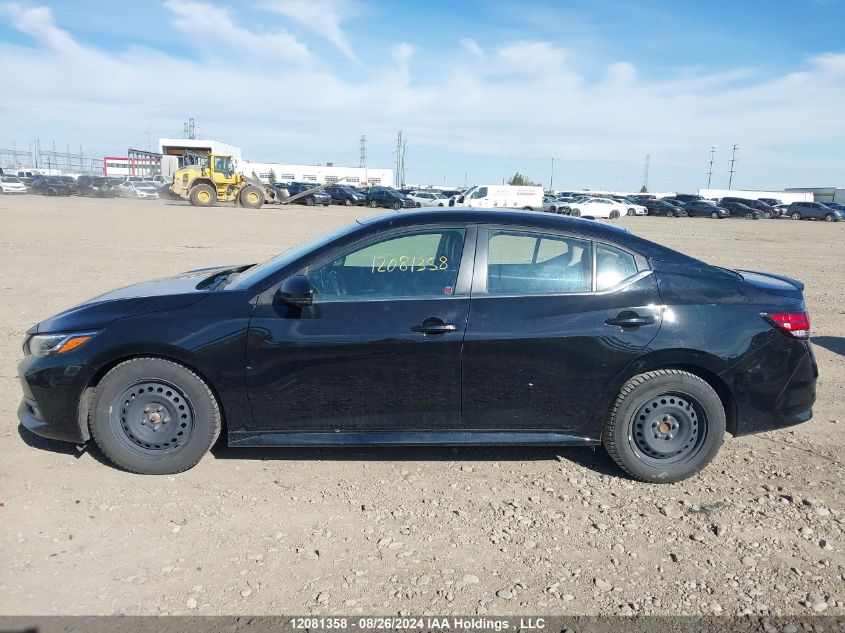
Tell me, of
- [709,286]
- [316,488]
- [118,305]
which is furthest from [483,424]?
[118,305]

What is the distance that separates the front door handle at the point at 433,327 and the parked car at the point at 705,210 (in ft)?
177

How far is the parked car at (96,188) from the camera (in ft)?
178

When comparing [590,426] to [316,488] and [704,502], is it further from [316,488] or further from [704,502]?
[316,488]

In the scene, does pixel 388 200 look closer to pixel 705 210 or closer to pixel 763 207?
pixel 705 210

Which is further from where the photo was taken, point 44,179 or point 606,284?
point 44,179

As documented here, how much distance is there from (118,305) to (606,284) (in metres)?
2.95

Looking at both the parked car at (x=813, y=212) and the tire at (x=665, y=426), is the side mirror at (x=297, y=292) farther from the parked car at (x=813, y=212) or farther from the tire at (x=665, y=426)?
the parked car at (x=813, y=212)

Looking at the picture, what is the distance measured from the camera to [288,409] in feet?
12.9

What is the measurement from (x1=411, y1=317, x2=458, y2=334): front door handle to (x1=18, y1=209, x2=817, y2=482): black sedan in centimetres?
1

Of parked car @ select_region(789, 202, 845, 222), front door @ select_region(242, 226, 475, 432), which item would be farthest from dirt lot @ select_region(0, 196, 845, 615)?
parked car @ select_region(789, 202, 845, 222)

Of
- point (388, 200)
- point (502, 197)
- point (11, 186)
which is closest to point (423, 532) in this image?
point (502, 197)

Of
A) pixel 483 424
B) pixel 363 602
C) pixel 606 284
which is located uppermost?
pixel 606 284

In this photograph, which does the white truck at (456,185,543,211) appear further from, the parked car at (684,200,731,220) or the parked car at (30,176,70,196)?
the parked car at (30,176,70,196)

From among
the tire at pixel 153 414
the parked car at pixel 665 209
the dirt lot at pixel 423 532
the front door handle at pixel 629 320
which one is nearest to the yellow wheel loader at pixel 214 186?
the parked car at pixel 665 209
